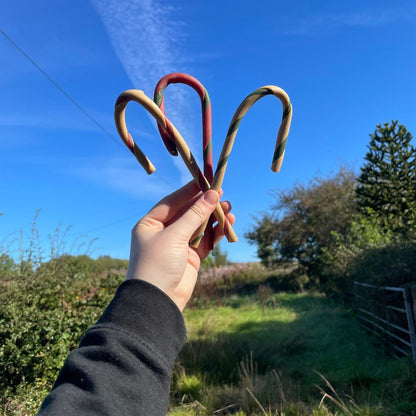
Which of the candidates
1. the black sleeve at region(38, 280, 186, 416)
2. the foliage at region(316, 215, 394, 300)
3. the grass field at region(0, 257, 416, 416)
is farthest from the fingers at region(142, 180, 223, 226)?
the foliage at region(316, 215, 394, 300)

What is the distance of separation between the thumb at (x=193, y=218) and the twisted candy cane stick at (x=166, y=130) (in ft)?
0.67

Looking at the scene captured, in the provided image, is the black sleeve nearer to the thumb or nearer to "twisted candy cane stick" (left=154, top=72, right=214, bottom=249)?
the thumb

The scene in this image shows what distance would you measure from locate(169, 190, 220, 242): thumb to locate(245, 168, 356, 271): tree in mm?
16552

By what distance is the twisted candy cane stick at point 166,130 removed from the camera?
1506mm

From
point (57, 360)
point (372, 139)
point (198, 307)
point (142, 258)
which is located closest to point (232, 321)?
point (198, 307)

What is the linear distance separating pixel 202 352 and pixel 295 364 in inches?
65.6

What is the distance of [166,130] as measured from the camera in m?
1.56

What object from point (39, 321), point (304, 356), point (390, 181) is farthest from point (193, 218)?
point (390, 181)

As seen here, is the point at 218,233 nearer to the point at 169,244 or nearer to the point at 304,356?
the point at 169,244

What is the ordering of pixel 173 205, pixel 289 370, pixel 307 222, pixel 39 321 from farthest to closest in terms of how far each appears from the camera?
pixel 307 222
pixel 289 370
pixel 39 321
pixel 173 205

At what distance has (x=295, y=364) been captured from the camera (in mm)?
6652

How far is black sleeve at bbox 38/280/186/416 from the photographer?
2.89ft

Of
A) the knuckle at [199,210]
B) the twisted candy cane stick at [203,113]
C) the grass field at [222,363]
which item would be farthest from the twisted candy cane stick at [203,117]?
the grass field at [222,363]

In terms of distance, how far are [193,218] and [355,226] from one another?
39.1 feet
